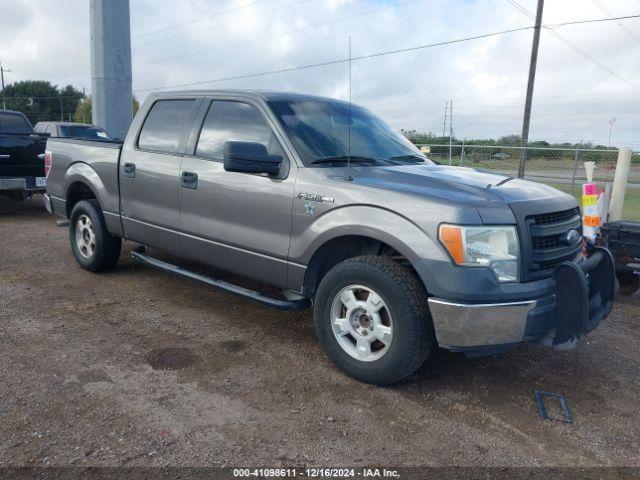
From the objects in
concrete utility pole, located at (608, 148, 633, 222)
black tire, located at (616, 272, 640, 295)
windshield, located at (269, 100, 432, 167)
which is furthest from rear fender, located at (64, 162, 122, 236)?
concrete utility pole, located at (608, 148, 633, 222)

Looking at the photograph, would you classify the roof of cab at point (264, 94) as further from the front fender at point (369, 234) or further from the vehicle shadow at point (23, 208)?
the vehicle shadow at point (23, 208)

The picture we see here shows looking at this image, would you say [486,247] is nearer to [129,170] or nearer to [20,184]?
[129,170]

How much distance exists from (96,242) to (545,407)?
4.53 metres

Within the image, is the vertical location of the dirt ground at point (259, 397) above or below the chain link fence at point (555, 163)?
below

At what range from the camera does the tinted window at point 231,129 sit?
4348mm

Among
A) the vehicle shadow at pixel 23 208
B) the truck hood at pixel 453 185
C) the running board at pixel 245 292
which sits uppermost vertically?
the truck hood at pixel 453 185

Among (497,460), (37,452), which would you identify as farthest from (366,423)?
(37,452)

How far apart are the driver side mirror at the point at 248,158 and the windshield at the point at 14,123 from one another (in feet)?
27.0

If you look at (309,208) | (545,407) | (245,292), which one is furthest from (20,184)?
(545,407)

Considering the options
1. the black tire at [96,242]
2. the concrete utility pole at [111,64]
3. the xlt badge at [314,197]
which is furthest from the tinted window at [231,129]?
the concrete utility pole at [111,64]

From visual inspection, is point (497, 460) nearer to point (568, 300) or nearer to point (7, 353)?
point (568, 300)

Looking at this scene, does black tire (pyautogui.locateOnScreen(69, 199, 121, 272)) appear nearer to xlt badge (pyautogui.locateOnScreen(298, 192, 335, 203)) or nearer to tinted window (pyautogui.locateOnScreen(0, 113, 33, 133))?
xlt badge (pyautogui.locateOnScreen(298, 192, 335, 203))

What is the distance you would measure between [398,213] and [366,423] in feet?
4.12

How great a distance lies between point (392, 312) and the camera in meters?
3.47
